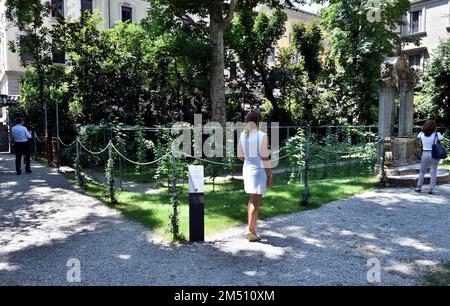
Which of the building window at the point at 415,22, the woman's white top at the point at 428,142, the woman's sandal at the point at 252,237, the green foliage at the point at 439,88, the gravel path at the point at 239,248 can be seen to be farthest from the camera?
the building window at the point at 415,22

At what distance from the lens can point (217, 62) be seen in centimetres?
1625

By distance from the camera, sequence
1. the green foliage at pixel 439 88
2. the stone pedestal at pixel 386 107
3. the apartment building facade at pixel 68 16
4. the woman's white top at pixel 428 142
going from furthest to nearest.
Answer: the apartment building facade at pixel 68 16
the green foliage at pixel 439 88
the stone pedestal at pixel 386 107
the woman's white top at pixel 428 142

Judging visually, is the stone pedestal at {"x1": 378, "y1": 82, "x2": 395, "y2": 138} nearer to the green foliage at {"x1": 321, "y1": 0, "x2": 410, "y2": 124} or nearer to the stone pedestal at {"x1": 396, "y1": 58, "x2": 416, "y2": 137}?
the stone pedestal at {"x1": 396, "y1": 58, "x2": 416, "y2": 137}

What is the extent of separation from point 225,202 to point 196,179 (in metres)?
2.63

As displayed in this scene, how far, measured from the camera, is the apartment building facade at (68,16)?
3105cm

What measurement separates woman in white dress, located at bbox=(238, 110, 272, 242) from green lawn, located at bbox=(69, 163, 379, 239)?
0.95 m

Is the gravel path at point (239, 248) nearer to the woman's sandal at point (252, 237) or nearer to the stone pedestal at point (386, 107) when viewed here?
the woman's sandal at point (252, 237)

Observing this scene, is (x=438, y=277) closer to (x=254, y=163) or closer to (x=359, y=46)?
(x=254, y=163)

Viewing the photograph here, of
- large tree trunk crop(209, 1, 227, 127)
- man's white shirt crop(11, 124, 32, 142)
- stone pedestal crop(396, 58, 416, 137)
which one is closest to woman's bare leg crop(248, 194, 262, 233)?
stone pedestal crop(396, 58, 416, 137)

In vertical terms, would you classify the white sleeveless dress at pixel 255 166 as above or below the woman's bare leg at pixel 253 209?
above

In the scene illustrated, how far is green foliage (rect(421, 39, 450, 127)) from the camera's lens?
2005 cm

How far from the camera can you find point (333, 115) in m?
22.1

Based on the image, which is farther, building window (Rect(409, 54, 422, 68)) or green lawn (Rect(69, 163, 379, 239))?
building window (Rect(409, 54, 422, 68))

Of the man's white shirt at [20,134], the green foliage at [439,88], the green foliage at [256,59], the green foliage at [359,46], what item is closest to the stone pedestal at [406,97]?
the green foliage at [359,46]
